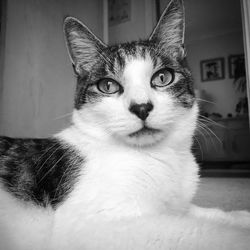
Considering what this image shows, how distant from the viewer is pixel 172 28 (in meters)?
1.26

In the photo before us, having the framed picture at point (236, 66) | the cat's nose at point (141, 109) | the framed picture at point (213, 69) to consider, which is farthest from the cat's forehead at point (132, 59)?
the framed picture at point (213, 69)

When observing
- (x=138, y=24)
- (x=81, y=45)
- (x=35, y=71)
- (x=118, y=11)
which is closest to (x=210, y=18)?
(x=118, y=11)

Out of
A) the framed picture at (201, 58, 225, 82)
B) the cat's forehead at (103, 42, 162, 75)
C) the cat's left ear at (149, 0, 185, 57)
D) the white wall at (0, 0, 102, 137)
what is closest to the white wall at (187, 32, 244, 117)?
the framed picture at (201, 58, 225, 82)

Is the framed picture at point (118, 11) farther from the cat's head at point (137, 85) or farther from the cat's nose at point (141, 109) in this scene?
the cat's nose at point (141, 109)

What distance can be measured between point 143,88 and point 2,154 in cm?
70

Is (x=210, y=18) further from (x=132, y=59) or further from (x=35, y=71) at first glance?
(x=132, y=59)

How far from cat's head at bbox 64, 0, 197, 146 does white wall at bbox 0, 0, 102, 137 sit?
121 centimetres

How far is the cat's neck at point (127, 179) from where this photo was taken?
2.88 feet

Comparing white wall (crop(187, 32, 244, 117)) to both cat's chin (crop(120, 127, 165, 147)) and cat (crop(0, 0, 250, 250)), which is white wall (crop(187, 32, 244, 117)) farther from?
cat's chin (crop(120, 127, 165, 147))

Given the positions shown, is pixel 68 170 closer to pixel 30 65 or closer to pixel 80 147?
pixel 80 147

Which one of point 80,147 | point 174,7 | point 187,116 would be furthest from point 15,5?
point 187,116

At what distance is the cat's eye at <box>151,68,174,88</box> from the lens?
1073 mm

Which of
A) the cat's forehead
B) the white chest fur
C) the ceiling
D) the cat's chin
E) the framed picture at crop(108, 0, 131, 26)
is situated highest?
the ceiling

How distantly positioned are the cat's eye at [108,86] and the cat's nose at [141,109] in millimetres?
173
